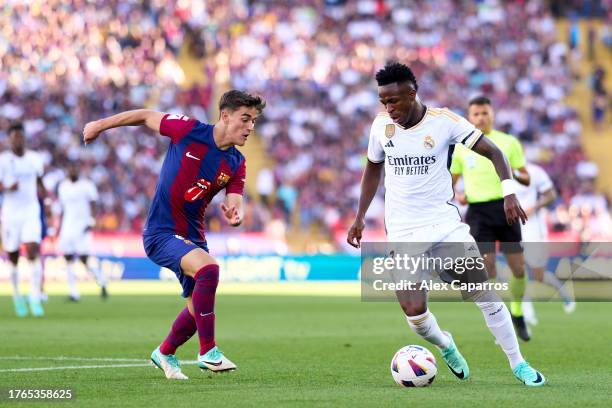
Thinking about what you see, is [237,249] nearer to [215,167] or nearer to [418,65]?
[418,65]

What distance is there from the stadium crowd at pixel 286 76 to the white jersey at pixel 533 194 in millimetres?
15969

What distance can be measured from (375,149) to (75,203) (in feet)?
50.0

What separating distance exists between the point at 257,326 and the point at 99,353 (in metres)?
4.61

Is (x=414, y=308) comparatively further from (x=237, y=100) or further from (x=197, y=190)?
(x=237, y=100)

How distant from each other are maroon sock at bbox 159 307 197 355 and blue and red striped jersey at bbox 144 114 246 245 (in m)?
0.68


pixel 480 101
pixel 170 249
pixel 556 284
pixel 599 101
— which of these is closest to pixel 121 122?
pixel 170 249

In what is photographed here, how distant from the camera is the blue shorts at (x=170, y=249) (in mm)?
9664

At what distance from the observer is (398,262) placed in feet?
30.9

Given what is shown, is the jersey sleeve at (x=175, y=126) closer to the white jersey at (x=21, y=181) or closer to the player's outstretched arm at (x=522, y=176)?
the player's outstretched arm at (x=522, y=176)

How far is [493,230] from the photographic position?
14.2 meters

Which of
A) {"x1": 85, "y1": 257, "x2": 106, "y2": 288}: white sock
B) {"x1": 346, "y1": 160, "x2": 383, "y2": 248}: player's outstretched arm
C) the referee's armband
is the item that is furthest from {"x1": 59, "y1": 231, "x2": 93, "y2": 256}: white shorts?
the referee's armband

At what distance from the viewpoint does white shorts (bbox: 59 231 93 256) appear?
2394 centimetres

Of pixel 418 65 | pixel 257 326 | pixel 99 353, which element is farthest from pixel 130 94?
pixel 99 353

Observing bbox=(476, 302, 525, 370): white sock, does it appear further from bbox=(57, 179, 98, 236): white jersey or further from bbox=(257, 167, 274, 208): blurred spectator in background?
bbox=(257, 167, 274, 208): blurred spectator in background
